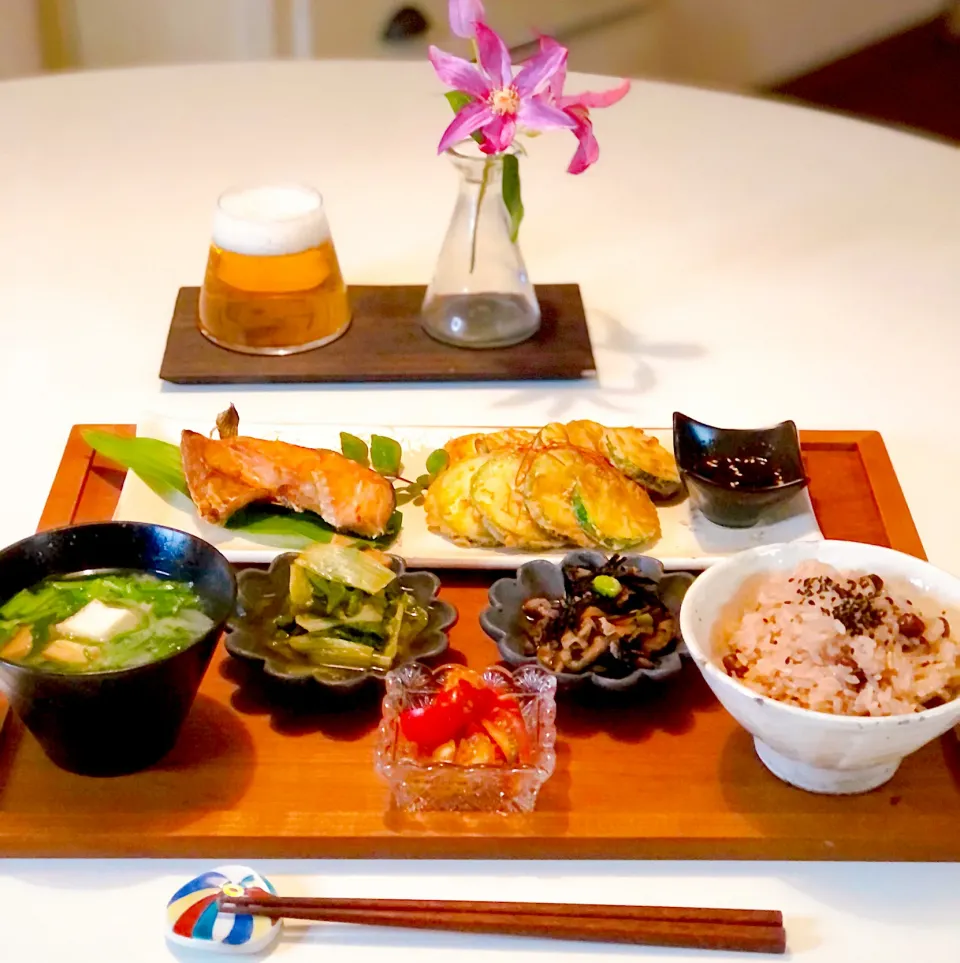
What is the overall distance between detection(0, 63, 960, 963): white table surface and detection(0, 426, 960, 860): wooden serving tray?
0.02 metres

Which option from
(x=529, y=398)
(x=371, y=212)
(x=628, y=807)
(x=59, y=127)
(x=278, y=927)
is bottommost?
(x=278, y=927)

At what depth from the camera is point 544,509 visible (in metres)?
1.36

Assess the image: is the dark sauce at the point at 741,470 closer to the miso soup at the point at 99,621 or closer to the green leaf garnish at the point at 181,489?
the green leaf garnish at the point at 181,489

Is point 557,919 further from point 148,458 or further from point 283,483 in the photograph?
point 148,458

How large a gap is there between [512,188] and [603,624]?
2.54 feet

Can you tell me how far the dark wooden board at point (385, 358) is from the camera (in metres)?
1.76

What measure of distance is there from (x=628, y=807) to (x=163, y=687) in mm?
422

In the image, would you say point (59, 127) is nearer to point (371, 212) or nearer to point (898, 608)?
point (371, 212)

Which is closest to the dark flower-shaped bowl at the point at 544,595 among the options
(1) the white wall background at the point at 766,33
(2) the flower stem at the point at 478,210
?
(2) the flower stem at the point at 478,210

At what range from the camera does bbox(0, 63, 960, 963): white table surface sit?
0.97 meters

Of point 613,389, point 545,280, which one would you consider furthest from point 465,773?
point 545,280

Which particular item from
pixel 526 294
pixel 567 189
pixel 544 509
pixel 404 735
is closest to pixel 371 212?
pixel 567 189

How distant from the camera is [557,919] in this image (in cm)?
93

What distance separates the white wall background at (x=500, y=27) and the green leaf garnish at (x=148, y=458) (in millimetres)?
2735
